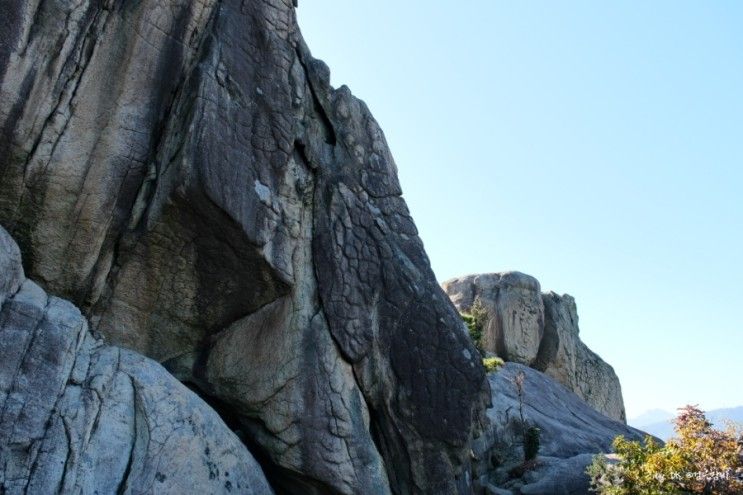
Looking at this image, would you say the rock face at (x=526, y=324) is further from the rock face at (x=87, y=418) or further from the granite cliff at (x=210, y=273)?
the rock face at (x=87, y=418)

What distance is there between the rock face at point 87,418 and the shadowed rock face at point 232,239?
214 cm

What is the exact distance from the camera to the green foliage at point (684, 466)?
63.9ft

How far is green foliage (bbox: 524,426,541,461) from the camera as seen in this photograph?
25234 millimetres

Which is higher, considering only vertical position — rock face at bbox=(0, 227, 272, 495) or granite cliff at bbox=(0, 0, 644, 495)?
granite cliff at bbox=(0, 0, 644, 495)

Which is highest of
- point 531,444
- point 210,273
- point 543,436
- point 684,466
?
point 210,273

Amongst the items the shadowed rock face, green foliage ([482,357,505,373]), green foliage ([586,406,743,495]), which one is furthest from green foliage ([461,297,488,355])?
the shadowed rock face

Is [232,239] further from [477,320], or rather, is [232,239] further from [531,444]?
[477,320]

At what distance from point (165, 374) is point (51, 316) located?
265 centimetres

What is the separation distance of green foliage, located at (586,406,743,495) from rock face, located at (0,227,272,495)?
34.2 ft

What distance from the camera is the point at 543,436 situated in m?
27.7

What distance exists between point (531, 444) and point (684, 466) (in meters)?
6.09

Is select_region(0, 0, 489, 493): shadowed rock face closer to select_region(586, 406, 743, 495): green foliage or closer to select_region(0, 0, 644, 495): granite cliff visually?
select_region(0, 0, 644, 495): granite cliff

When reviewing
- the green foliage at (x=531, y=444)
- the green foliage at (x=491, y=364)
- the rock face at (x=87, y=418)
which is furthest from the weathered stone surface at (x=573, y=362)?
the rock face at (x=87, y=418)

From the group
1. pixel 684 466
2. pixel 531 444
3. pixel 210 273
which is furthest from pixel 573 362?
pixel 210 273
